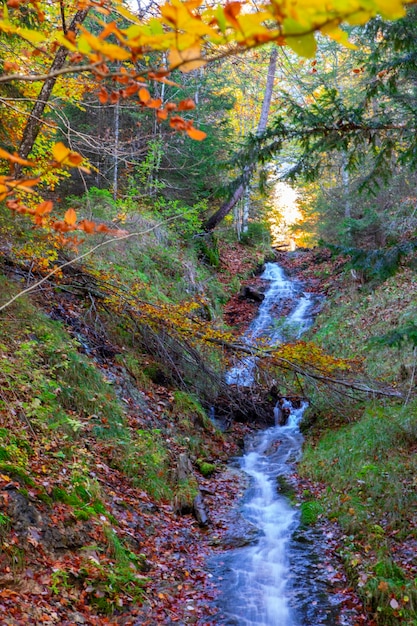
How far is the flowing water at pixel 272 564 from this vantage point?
5082 mm

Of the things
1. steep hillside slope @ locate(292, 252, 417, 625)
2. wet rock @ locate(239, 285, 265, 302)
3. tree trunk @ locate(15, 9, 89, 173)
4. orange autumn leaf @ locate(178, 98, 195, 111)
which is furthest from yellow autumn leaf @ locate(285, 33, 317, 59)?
wet rock @ locate(239, 285, 265, 302)

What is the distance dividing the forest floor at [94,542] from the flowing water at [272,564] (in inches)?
7.0

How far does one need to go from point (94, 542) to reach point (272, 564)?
7.97ft

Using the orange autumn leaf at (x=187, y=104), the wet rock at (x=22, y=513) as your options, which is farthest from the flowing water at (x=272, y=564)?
the orange autumn leaf at (x=187, y=104)

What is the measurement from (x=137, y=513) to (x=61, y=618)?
2.14m

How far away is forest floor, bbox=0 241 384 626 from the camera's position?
405cm

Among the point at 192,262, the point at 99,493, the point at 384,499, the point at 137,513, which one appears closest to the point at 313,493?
the point at 384,499

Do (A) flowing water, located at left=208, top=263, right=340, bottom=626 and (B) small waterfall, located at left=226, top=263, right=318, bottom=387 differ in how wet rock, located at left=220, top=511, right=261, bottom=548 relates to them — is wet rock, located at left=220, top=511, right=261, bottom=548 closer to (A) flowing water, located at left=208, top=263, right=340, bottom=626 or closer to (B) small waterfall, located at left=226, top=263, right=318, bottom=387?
(A) flowing water, located at left=208, top=263, right=340, bottom=626

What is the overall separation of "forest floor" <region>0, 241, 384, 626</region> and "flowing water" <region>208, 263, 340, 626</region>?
177 mm

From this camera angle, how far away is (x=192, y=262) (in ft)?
53.2

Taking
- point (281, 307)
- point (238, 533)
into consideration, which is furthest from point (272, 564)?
point (281, 307)

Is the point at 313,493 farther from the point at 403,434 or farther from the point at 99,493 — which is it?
the point at 99,493

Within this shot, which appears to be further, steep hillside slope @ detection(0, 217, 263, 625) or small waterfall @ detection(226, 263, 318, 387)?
small waterfall @ detection(226, 263, 318, 387)

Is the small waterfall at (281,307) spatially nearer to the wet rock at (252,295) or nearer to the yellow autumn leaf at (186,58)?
the wet rock at (252,295)
